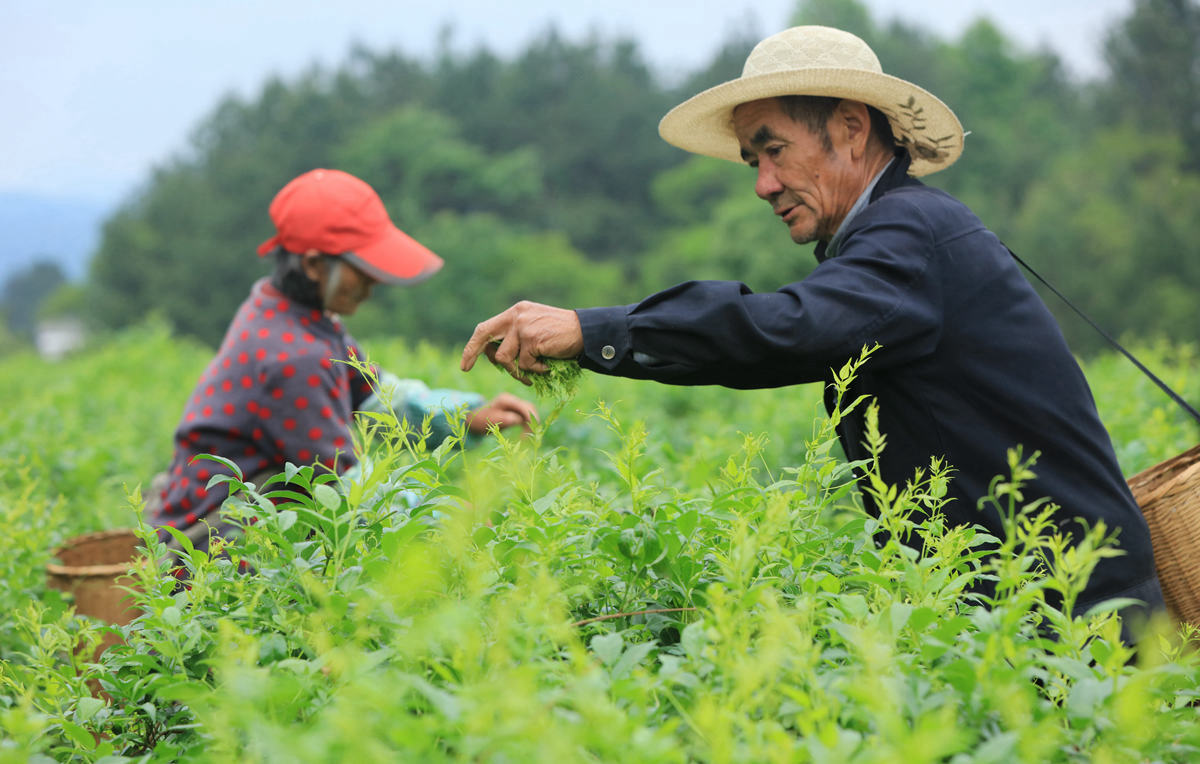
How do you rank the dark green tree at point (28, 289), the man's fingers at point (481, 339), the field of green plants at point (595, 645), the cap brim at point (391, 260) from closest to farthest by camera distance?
the field of green plants at point (595, 645) → the man's fingers at point (481, 339) → the cap brim at point (391, 260) → the dark green tree at point (28, 289)

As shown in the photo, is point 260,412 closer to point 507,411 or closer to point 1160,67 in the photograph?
point 507,411

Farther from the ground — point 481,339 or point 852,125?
point 852,125

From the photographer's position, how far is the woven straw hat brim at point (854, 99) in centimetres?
293

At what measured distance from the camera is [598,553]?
6.33 ft

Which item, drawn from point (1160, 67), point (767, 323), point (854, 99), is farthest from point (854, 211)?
point (1160, 67)

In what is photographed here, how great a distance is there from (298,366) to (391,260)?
25.9 inches

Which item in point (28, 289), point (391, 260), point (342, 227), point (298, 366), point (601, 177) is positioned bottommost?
point (28, 289)

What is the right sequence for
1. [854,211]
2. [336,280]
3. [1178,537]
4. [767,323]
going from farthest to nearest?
[336,280] → [854,211] → [1178,537] → [767,323]

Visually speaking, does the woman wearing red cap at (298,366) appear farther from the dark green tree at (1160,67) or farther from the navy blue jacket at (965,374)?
the dark green tree at (1160,67)

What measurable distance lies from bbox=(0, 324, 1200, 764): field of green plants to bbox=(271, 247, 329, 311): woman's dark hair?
202 centimetres

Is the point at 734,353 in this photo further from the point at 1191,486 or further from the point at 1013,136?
the point at 1013,136

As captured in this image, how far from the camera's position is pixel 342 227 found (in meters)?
4.21

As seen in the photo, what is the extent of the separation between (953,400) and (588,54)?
218 ft

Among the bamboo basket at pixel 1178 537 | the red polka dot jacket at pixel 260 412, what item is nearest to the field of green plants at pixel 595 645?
the bamboo basket at pixel 1178 537
